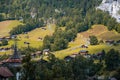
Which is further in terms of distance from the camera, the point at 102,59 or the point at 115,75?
the point at 102,59

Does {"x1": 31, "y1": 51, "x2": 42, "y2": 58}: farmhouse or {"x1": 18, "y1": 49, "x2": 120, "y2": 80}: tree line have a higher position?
{"x1": 18, "y1": 49, "x2": 120, "y2": 80}: tree line

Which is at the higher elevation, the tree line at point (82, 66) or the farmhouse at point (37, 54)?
the tree line at point (82, 66)

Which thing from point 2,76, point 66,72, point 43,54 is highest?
point 2,76

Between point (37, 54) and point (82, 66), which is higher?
point (82, 66)

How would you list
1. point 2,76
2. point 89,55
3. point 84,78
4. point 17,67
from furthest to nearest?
point 89,55, point 84,78, point 17,67, point 2,76

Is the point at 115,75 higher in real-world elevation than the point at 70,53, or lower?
higher

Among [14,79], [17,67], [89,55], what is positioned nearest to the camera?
[14,79]

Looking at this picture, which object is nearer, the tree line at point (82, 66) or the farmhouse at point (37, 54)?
the tree line at point (82, 66)

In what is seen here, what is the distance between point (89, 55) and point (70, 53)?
9.26 m

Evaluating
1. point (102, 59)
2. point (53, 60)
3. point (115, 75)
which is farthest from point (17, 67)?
point (102, 59)

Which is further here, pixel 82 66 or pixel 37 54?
pixel 37 54

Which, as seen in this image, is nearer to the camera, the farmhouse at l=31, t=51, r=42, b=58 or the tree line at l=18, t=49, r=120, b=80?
the tree line at l=18, t=49, r=120, b=80

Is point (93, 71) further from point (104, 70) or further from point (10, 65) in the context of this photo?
point (10, 65)

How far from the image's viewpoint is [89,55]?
611ft
